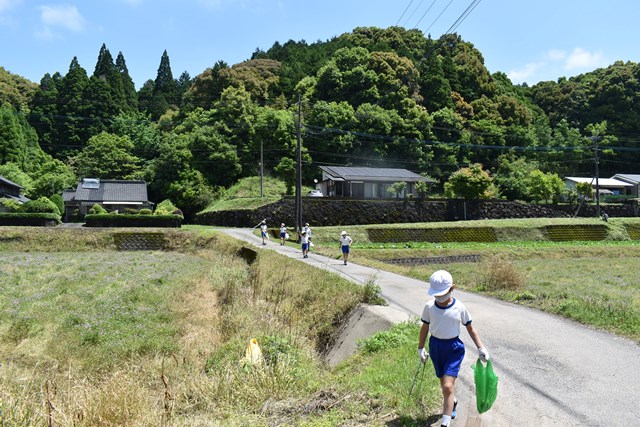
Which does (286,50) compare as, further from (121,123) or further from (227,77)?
(121,123)

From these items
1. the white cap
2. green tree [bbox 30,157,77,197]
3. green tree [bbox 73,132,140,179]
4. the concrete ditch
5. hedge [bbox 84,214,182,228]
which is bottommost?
the concrete ditch

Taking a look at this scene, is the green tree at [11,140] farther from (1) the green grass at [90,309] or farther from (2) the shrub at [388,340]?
(2) the shrub at [388,340]

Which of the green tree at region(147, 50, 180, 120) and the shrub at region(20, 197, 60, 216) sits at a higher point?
the green tree at region(147, 50, 180, 120)

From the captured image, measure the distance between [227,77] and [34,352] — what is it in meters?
64.2

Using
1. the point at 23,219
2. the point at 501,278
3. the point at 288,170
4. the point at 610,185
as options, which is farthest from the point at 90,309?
the point at 610,185

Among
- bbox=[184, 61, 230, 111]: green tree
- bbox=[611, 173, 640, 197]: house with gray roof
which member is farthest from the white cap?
bbox=[184, 61, 230, 111]: green tree

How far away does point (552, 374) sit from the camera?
6.27 meters

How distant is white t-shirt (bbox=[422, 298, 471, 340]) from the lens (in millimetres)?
5012

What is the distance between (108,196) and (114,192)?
2.35ft

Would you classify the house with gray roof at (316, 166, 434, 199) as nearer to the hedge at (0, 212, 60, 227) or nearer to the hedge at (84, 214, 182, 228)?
the hedge at (84, 214, 182, 228)

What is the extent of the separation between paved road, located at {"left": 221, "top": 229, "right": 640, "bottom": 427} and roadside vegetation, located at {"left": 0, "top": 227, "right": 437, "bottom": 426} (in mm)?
866

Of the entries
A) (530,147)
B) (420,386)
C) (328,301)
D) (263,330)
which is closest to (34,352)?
(263,330)

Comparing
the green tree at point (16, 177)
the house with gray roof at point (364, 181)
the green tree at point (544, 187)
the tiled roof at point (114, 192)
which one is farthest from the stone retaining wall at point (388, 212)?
the green tree at point (16, 177)

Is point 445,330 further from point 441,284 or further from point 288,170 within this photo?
point 288,170
